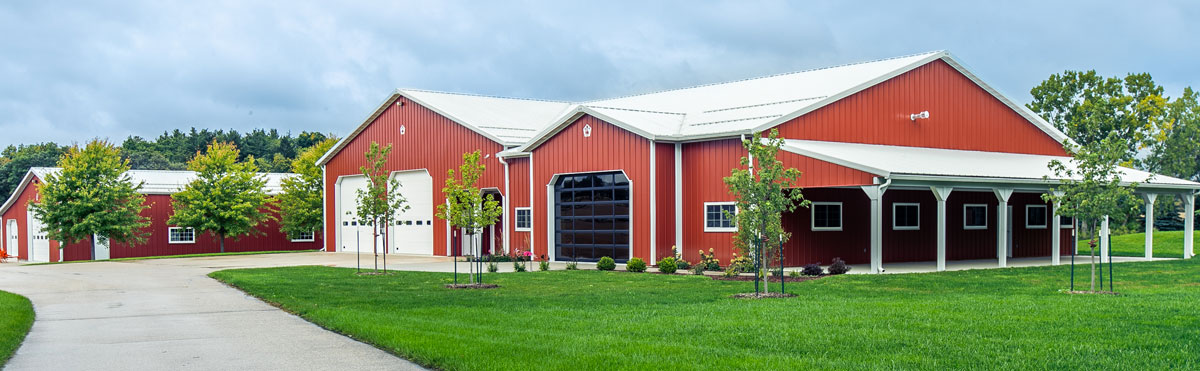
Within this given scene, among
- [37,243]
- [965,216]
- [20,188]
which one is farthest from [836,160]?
[20,188]

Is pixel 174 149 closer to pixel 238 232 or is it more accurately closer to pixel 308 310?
pixel 238 232

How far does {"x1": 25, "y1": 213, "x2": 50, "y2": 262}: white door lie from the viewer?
164 ft

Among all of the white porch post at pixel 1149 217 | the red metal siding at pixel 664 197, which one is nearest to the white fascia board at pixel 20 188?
the red metal siding at pixel 664 197

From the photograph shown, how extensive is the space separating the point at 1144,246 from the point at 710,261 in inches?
795

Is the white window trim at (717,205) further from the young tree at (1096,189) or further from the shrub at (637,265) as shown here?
the young tree at (1096,189)

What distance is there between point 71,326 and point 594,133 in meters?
16.3

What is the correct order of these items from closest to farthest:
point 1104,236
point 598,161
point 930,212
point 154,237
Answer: point 598,161
point 930,212
point 1104,236
point 154,237

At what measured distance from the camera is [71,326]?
1406cm

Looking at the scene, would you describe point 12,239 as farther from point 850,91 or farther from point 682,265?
point 850,91

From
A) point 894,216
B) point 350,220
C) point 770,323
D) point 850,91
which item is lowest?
point 770,323

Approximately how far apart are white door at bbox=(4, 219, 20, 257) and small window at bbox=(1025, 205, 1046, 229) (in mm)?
49658

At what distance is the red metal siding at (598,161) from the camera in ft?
89.1

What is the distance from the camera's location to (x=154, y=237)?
4906cm

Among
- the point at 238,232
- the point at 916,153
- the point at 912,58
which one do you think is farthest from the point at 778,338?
the point at 238,232
